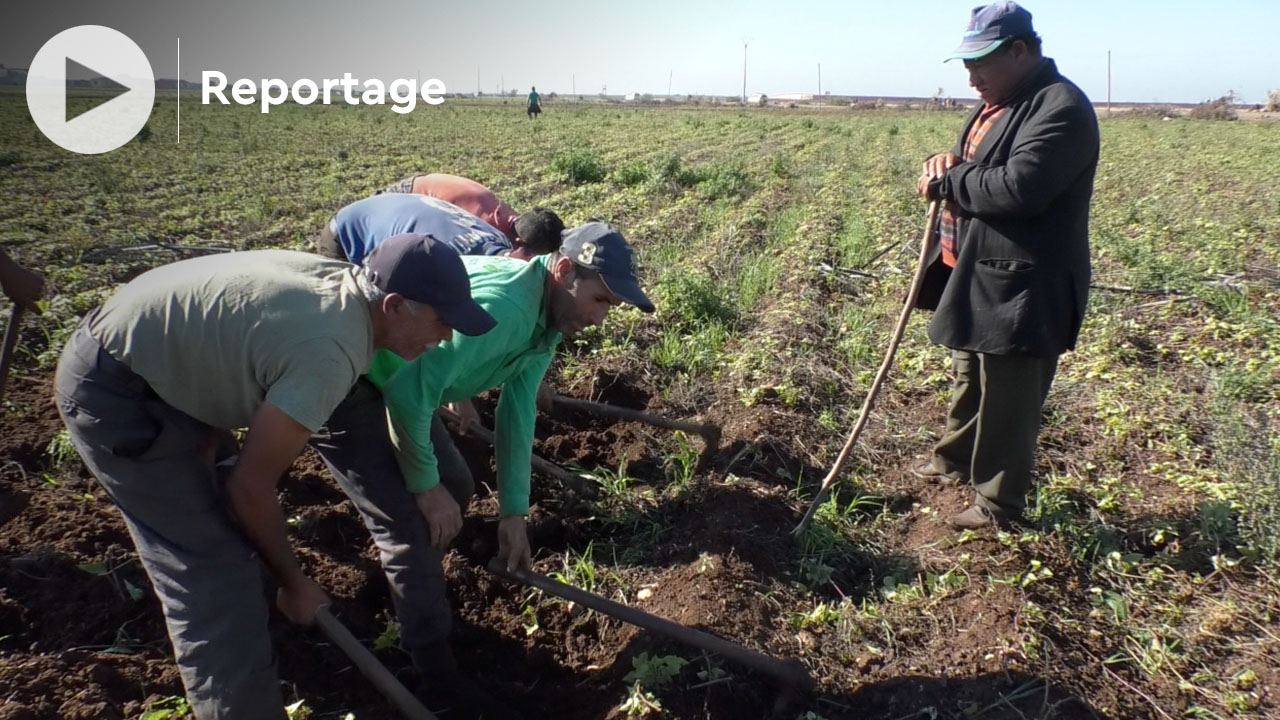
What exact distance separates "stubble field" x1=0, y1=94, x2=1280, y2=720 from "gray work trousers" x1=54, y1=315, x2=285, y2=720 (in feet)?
1.56

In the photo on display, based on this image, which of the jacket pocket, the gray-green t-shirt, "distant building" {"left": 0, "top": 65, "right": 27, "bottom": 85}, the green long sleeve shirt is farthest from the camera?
"distant building" {"left": 0, "top": 65, "right": 27, "bottom": 85}

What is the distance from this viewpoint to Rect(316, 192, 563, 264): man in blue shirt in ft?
11.1

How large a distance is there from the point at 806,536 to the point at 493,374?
1.70 meters

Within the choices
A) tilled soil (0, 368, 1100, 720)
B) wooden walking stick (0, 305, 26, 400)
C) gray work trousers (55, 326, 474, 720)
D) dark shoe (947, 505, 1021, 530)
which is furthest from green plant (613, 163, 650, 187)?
gray work trousers (55, 326, 474, 720)

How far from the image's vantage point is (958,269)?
3.22m

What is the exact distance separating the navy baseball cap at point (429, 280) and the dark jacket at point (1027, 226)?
2010 millimetres

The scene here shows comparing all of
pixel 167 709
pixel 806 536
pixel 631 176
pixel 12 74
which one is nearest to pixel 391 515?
pixel 167 709

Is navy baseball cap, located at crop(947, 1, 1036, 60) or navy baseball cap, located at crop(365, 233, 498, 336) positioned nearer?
navy baseball cap, located at crop(365, 233, 498, 336)

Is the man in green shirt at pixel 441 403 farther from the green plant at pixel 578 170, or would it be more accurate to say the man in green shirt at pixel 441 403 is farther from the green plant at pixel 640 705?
the green plant at pixel 578 170

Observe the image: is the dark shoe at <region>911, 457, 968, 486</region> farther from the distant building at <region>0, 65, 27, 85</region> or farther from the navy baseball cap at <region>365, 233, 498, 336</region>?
the distant building at <region>0, 65, 27, 85</region>

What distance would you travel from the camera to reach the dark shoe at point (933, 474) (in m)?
3.90

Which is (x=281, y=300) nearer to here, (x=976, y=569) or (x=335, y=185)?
(x=976, y=569)

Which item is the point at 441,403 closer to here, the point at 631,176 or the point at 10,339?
the point at 10,339

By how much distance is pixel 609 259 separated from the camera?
2.39 metres
